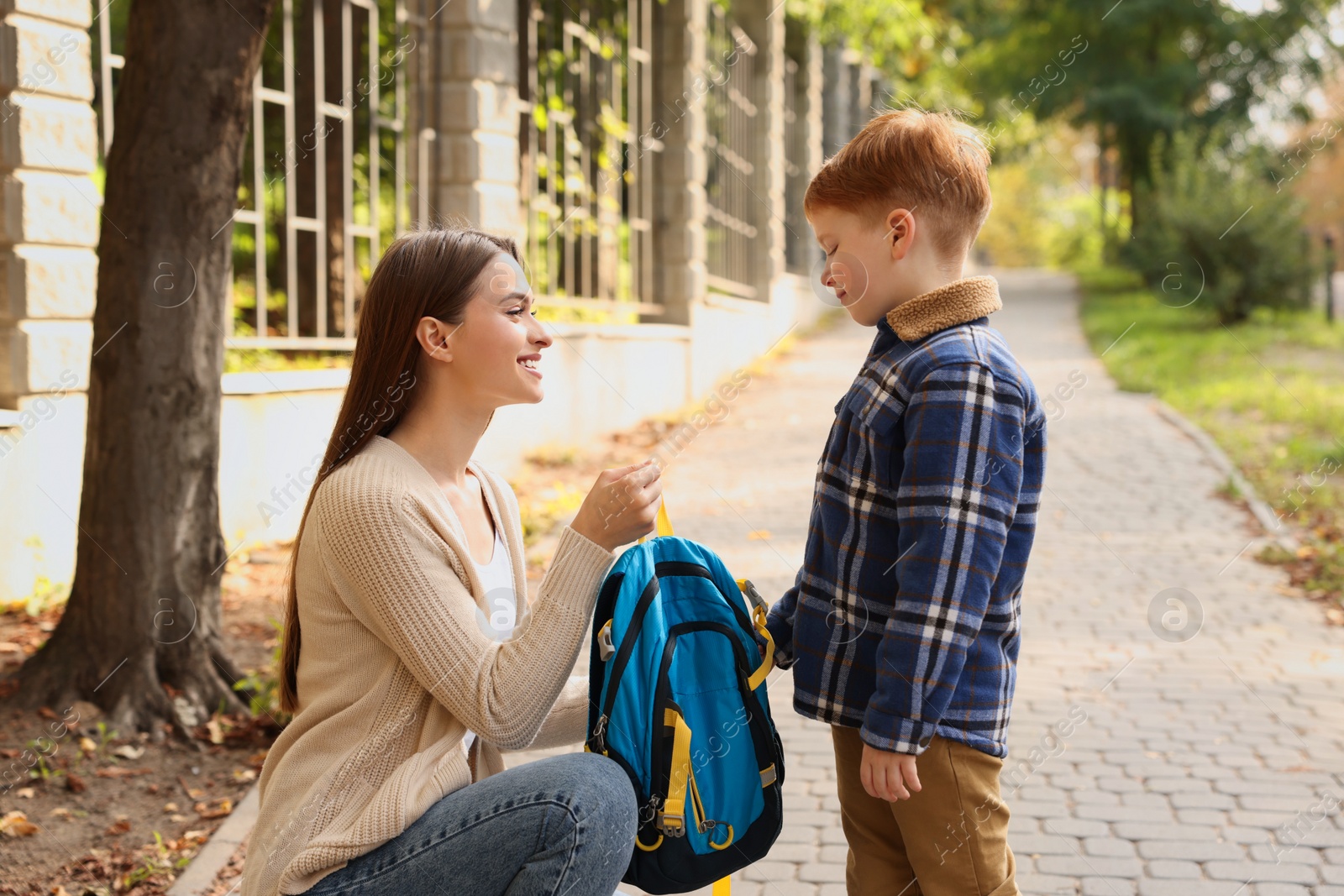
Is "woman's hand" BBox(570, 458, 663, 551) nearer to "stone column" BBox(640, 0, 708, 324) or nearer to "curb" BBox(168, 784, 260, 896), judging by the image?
"curb" BBox(168, 784, 260, 896)

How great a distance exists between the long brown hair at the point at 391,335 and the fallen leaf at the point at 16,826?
1.92 meters

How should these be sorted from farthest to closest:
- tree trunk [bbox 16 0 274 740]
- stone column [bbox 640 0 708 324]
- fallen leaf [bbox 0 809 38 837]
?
1. stone column [bbox 640 0 708 324]
2. tree trunk [bbox 16 0 274 740]
3. fallen leaf [bbox 0 809 38 837]

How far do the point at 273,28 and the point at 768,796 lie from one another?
8687mm

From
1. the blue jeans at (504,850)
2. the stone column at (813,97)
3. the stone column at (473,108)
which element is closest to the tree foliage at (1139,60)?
the stone column at (813,97)

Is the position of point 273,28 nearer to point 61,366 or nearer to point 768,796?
point 61,366

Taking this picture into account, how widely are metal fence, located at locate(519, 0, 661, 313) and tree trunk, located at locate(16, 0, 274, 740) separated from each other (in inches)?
233

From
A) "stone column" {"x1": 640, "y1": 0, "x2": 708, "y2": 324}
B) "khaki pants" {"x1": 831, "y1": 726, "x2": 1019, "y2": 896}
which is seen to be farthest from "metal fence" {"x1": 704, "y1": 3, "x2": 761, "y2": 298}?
"khaki pants" {"x1": 831, "y1": 726, "x2": 1019, "y2": 896}

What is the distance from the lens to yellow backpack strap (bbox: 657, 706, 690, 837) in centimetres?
232

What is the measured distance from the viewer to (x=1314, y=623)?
6465 mm

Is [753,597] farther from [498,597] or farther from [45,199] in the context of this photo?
[45,199]

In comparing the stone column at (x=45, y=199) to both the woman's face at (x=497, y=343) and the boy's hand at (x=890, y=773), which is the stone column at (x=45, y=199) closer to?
the woman's face at (x=497, y=343)

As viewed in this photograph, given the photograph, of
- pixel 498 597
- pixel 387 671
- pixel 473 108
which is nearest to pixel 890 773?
pixel 498 597

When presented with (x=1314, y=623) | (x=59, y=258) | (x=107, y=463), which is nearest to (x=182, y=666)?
(x=107, y=463)

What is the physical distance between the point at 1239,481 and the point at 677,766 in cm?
862
